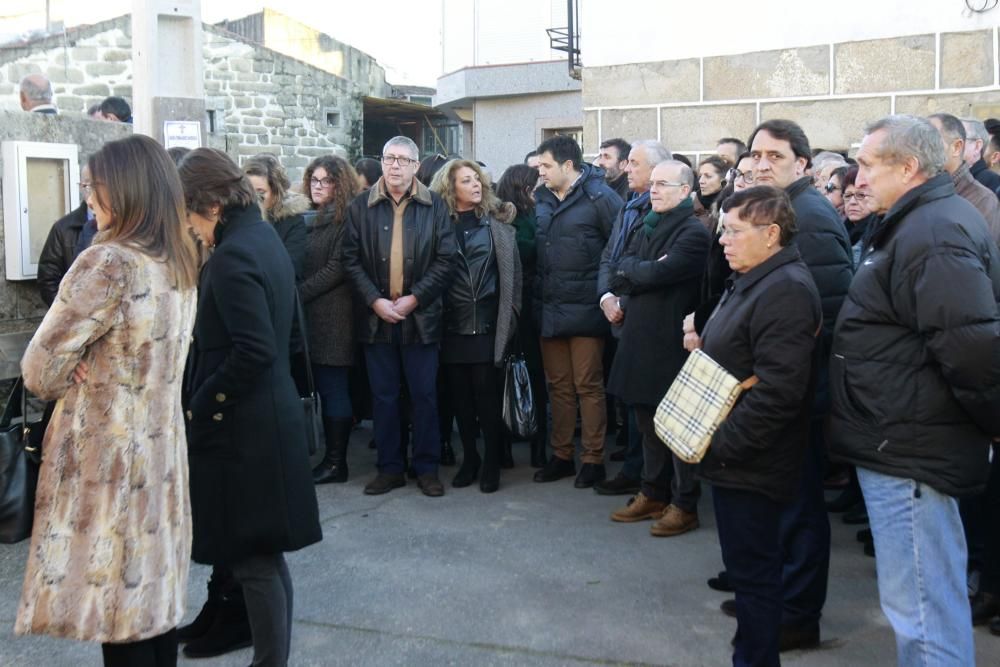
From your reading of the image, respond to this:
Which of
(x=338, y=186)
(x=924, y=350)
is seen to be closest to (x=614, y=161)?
(x=338, y=186)

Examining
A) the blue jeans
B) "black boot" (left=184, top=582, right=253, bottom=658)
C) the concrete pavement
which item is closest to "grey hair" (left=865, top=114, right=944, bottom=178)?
the blue jeans

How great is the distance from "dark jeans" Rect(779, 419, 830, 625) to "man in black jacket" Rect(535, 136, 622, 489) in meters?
2.39

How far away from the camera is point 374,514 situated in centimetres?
617

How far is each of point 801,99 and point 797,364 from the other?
20.3 ft

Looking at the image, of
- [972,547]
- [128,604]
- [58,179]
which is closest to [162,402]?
[128,604]

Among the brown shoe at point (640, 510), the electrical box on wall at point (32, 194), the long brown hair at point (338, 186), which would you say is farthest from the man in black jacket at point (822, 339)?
the electrical box on wall at point (32, 194)

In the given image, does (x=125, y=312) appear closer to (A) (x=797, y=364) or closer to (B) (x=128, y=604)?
(B) (x=128, y=604)

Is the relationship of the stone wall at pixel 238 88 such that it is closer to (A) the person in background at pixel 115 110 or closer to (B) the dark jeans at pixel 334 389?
(A) the person in background at pixel 115 110

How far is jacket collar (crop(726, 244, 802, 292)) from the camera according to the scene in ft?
12.5

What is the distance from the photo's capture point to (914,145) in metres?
3.46

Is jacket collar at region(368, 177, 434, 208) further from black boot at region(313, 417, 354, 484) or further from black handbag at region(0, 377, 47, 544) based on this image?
black handbag at region(0, 377, 47, 544)

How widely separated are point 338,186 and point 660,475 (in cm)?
270

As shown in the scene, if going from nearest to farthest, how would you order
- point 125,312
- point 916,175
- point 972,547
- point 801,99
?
1. point 125,312
2. point 916,175
3. point 972,547
4. point 801,99

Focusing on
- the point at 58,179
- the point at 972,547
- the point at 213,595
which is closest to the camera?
the point at 213,595
